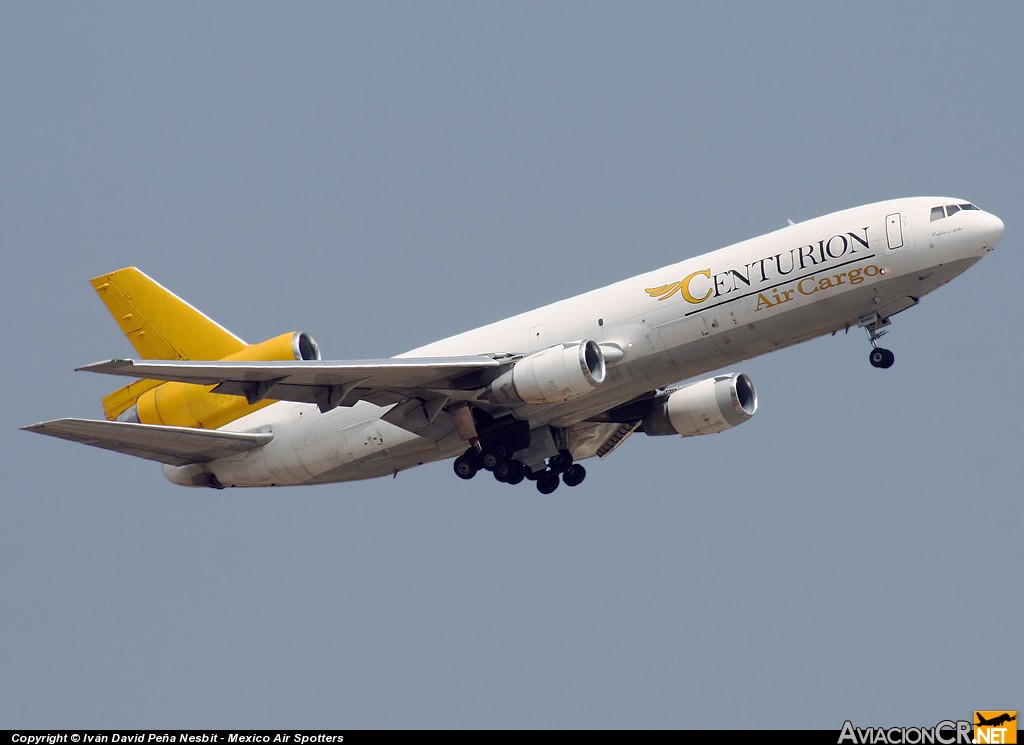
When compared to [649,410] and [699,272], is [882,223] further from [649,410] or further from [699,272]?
[649,410]

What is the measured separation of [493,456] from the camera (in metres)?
44.8

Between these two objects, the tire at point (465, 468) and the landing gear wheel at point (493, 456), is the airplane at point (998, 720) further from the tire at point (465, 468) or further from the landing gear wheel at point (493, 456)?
the tire at point (465, 468)

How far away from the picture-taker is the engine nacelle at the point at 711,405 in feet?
154

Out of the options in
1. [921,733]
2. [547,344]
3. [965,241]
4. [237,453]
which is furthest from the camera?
[237,453]

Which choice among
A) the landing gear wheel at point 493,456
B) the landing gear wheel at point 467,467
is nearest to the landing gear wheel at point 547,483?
the landing gear wheel at point 493,456

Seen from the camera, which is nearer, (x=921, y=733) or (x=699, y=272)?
(x=921, y=733)

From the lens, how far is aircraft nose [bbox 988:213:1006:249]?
4048 centimetres

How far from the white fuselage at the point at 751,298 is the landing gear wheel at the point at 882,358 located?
99 cm

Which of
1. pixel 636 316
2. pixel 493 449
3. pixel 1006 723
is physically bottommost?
pixel 1006 723

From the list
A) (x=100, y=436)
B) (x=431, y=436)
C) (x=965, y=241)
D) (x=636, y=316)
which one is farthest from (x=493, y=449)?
(x=965, y=241)

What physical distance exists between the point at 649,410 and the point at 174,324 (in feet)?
49.9

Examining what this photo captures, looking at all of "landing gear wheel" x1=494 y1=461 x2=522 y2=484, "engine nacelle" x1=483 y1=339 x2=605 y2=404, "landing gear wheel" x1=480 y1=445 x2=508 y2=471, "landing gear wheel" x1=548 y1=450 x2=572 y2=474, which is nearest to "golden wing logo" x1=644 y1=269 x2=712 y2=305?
"engine nacelle" x1=483 y1=339 x2=605 y2=404

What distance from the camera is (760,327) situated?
1629 inches

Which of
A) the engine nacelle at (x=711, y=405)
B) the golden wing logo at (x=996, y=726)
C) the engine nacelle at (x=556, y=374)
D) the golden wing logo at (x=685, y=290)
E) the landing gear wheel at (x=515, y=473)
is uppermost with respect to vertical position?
the golden wing logo at (x=685, y=290)
